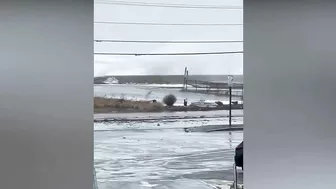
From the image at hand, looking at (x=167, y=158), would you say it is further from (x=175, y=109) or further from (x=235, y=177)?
(x=235, y=177)

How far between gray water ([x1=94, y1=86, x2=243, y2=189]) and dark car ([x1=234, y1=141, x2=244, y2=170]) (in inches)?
1.2

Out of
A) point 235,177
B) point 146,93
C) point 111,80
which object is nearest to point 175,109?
point 146,93

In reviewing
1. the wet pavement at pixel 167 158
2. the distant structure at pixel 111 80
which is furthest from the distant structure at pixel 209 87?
the distant structure at pixel 111 80

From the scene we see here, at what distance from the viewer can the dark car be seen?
2317 millimetres

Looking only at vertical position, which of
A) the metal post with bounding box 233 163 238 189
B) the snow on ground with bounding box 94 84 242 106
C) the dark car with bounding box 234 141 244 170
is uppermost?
the snow on ground with bounding box 94 84 242 106

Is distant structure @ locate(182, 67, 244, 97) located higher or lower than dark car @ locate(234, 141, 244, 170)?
higher

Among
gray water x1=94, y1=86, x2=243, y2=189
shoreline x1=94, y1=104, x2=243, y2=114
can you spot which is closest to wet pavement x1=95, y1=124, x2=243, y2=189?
gray water x1=94, y1=86, x2=243, y2=189

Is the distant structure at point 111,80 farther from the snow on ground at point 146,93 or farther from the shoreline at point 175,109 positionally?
the shoreline at point 175,109

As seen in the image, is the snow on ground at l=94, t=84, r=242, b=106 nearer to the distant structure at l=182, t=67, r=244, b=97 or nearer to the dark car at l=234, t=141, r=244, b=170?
the distant structure at l=182, t=67, r=244, b=97

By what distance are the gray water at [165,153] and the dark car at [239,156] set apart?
3 centimetres
